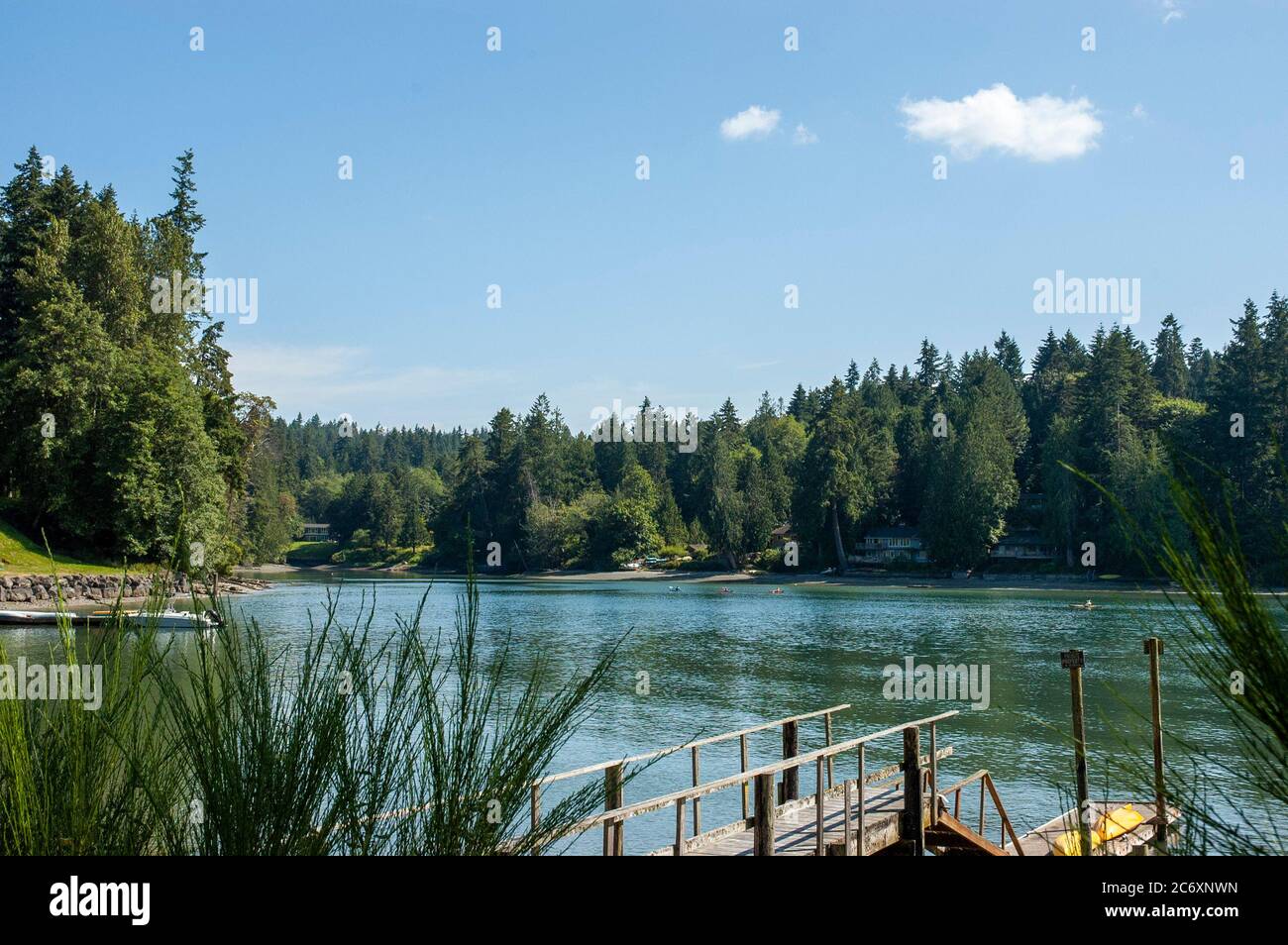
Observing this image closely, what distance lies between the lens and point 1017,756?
23.7m

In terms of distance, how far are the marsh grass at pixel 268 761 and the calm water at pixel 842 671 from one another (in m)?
1.80

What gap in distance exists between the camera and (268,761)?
334cm

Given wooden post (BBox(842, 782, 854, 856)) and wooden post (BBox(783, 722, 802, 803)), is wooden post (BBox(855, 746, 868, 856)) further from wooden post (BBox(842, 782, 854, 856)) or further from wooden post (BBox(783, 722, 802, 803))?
wooden post (BBox(783, 722, 802, 803))

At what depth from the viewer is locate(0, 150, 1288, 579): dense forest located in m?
47.9

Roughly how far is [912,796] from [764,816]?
3123 millimetres

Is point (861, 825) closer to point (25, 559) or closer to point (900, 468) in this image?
point (25, 559)

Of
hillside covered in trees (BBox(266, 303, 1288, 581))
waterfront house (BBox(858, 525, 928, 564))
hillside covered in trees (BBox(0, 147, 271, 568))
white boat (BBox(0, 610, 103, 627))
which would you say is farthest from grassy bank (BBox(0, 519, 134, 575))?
waterfront house (BBox(858, 525, 928, 564))

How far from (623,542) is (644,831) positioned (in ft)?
310

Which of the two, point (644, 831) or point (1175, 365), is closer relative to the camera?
point (644, 831)

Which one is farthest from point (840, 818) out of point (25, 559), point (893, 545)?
point (893, 545)

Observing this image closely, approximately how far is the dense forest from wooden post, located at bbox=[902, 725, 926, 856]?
3.25 m
